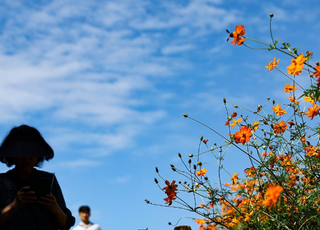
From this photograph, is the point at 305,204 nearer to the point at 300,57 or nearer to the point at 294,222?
the point at 294,222

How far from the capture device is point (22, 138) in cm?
271

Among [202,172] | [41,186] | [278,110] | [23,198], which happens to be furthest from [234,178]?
[23,198]

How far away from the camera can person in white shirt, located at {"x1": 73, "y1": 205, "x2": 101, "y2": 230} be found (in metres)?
5.95

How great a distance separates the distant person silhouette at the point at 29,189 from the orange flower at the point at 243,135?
145 cm

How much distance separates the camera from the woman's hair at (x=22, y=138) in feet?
8.93

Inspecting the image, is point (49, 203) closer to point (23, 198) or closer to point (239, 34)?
point (23, 198)

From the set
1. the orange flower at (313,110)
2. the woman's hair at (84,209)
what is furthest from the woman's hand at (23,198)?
the woman's hair at (84,209)

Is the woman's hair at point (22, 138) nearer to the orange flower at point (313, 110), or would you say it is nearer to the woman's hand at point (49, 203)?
the woman's hand at point (49, 203)

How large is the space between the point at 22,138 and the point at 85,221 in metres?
3.71

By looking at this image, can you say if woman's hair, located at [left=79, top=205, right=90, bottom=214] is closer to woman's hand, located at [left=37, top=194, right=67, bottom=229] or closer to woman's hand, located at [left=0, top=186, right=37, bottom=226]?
woman's hand, located at [left=37, top=194, right=67, bottom=229]

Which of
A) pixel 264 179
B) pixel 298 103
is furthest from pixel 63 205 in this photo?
pixel 298 103

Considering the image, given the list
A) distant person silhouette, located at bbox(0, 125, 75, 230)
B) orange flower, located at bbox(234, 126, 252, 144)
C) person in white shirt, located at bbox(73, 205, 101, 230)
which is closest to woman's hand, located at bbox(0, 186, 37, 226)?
distant person silhouette, located at bbox(0, 125, 75, 230)

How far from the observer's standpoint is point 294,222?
137 inches

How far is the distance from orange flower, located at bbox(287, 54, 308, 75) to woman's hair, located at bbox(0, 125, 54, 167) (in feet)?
5.69
